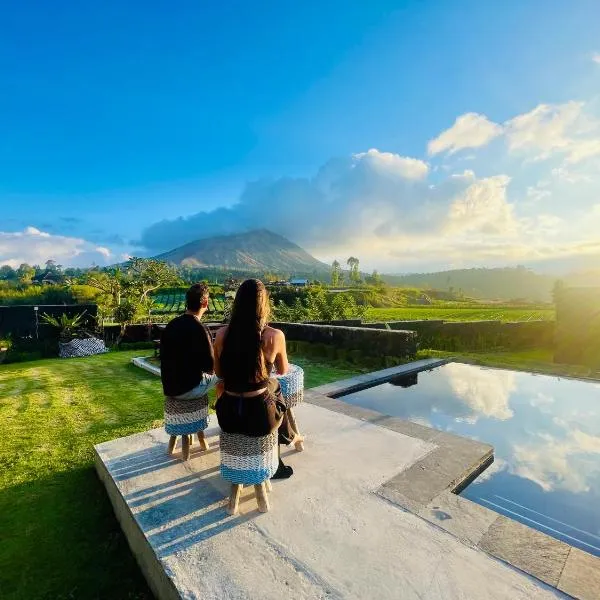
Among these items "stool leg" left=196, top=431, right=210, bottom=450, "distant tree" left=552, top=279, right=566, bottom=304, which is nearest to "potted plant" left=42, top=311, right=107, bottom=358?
"stool leg" left=196, top=431, right=210, bottom=450

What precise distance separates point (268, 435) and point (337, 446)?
135 cm

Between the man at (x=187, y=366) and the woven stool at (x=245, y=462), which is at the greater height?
the man at (x=187, y=366)

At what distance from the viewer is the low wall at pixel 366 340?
8125 mm

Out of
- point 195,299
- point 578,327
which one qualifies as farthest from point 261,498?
point 578,327

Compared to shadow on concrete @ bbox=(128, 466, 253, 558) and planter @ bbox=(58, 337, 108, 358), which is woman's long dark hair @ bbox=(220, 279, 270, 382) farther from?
planter @ bbox=(58, 337, 108, 358)

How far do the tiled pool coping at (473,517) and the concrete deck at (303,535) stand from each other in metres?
0.05

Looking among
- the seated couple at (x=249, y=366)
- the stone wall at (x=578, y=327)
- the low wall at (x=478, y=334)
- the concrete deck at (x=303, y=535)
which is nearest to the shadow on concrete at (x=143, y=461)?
the concrete deck at (x=303, y=535)

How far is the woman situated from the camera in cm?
248

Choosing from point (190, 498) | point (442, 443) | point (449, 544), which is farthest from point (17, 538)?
point (442, 443)

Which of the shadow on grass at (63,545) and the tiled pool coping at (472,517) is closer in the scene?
the tiled pool coping at (472,517)

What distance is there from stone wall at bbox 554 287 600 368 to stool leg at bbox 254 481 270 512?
11.1m

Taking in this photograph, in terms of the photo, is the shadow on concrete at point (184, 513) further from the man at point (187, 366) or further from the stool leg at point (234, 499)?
→ the man at point (187, 366)

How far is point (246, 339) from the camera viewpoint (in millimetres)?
2498

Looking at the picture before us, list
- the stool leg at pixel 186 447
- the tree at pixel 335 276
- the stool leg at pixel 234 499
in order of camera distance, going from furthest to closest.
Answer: the tree at pixel 335 276 → the stool leg at pixel 186 447 → the stool leg at pixel 234 499
